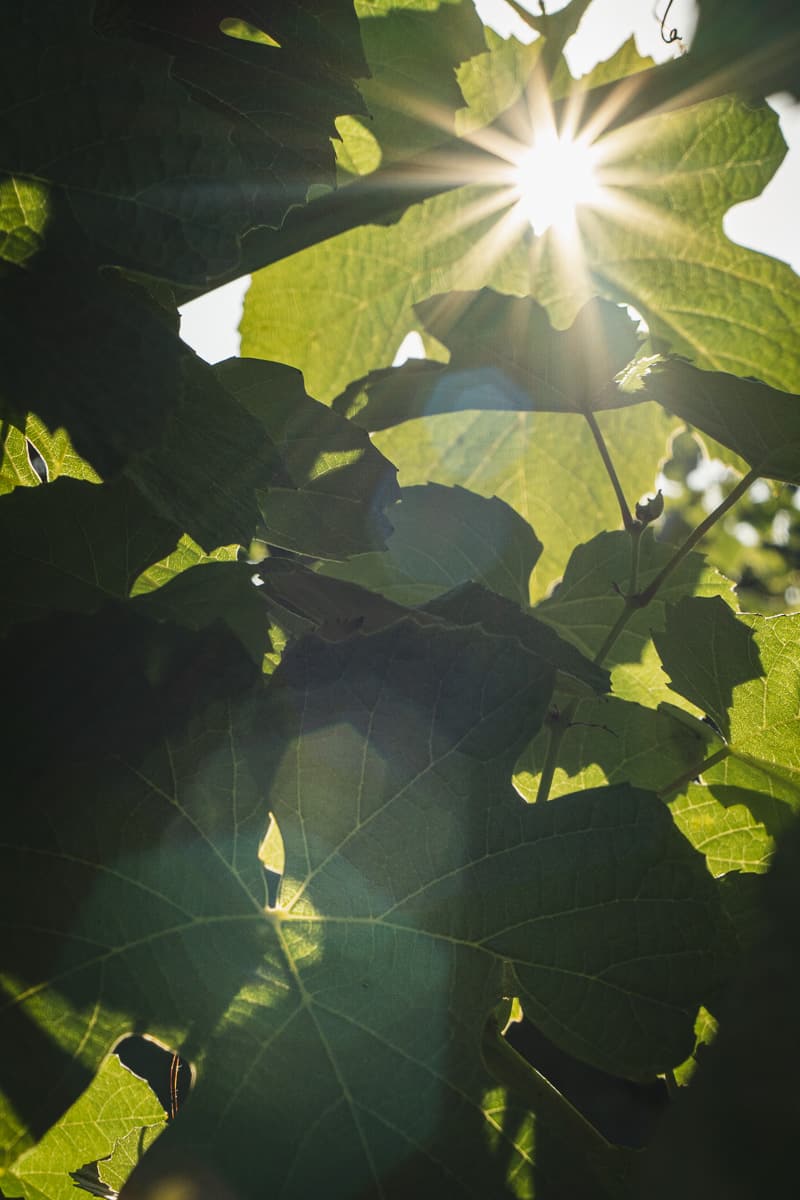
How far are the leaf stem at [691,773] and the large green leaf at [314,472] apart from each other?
547 mm

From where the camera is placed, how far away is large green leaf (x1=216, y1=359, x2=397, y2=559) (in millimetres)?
1284

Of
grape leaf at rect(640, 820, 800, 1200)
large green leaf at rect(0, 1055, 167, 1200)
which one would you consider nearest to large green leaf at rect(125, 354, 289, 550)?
large green leaf at rect(0, 1055, 167, 1200)

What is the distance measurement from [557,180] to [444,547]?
93 centimetres

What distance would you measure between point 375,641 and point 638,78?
1213 millimetres

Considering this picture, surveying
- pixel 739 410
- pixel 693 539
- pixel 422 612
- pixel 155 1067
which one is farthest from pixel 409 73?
pixel 155 1067

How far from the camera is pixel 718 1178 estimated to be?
48cm

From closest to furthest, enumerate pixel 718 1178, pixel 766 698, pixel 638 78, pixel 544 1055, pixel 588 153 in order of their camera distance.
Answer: pixel 718 1178
pixel 544 1055
pixel 766 698
pixel 638 78
pixel 588 153

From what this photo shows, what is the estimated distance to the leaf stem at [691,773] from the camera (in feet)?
4.47

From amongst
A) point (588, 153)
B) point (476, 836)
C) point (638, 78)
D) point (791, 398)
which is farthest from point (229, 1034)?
point (588, 153)

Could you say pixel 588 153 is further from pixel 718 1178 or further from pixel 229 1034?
pixel 718 1178

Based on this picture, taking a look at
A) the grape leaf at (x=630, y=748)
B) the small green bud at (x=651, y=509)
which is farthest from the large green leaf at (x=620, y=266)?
the grape leaf at (x=630, y=748)

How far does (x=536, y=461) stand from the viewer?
2199 millimetres

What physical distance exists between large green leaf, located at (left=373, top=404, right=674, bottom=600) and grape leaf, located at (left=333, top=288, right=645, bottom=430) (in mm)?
542

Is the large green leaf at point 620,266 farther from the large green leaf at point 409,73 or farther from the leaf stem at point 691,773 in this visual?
the leaf stem at point 691,773
